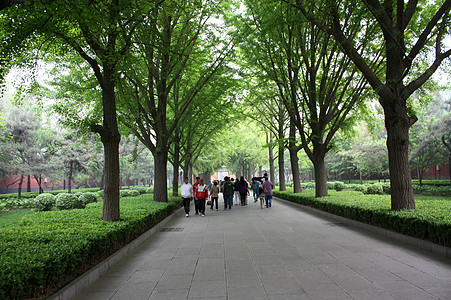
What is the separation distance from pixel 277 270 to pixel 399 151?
5.84 metres

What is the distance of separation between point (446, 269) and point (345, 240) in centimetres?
263

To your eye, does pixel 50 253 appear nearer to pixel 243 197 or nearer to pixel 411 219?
pixel 411 219

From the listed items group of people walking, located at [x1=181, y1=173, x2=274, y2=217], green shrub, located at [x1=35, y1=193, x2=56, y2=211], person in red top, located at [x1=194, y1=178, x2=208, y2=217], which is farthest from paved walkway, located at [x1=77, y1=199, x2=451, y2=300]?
green shrub, located at [x1=35, y1=193, x2=56, y2=211]

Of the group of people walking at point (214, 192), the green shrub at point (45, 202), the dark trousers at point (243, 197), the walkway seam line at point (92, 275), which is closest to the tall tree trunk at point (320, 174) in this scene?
the group of people walking at point (214, 192)

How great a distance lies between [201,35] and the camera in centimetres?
1335

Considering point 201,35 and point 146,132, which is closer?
point 201,35

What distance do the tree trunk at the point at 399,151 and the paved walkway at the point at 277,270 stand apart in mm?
1625

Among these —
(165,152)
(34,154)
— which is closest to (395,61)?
(165,152)

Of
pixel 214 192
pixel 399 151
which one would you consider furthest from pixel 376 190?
pixel 399 151

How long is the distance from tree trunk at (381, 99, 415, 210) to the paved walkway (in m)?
1.63

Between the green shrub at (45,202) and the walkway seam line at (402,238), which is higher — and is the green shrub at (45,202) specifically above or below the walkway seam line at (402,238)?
above

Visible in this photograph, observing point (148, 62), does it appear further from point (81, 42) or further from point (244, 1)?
point (244, 1)

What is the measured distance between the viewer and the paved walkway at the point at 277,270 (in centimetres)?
407

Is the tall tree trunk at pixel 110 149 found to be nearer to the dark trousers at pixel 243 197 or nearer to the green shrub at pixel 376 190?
the dark trousers at pixel 243 197
